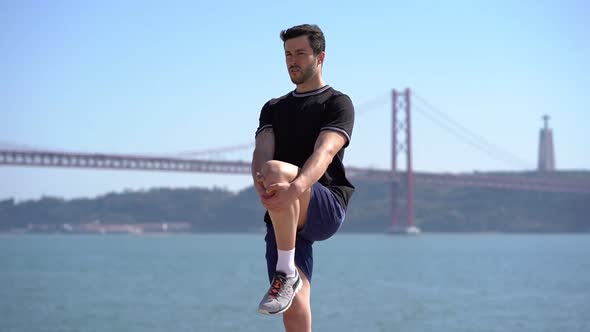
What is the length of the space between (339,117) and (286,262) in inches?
16.8

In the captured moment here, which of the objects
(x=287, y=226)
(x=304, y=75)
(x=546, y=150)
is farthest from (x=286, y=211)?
(x=546, y=150)

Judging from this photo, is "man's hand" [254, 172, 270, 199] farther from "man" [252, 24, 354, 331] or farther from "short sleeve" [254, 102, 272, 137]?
"short sleeve" [254, 102, 272, 137]

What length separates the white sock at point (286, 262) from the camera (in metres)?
2.67

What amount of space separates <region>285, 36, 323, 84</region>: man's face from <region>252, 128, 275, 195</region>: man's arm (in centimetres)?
17

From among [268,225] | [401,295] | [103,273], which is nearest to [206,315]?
[401,295]

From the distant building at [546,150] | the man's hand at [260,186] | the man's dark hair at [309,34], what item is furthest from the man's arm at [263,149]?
the distant building at [546,150]

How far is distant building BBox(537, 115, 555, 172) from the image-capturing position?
74875 mm

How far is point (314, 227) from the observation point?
2688 millimetres

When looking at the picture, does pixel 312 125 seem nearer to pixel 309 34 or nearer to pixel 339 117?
pixel 339 117

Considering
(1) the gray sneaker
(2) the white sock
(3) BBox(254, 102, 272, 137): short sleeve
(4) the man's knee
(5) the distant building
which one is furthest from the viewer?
(5) the distant building

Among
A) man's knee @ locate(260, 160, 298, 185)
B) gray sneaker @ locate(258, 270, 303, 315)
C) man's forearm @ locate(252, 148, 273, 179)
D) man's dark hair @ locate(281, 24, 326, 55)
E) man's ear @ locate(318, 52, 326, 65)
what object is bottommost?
gray sneaker @ locate(258, 270, 303, 315)

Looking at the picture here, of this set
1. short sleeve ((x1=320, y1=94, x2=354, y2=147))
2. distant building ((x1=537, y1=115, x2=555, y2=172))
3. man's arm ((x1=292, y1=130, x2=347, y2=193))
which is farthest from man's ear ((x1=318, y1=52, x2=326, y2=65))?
distant building ((x1=537, y1=115, x2=555, y2=172))

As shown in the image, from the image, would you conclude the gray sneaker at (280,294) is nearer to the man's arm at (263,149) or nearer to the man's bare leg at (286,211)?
the man's bare leg at (286,211)

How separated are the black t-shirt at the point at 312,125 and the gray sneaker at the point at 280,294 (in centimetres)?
27
